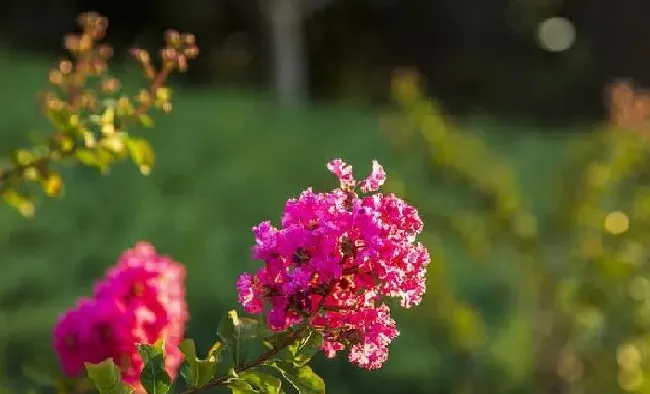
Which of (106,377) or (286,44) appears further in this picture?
(286,44)

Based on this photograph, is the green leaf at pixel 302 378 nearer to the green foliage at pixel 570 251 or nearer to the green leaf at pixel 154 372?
the green leaf at pixel 154 372

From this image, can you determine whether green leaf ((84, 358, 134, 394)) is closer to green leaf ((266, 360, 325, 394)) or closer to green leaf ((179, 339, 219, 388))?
green leaf ((179, 339, 219, 388))

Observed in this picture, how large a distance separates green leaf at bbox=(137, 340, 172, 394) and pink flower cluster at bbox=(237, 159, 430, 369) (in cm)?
13

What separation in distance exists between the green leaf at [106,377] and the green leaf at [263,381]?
15 cm

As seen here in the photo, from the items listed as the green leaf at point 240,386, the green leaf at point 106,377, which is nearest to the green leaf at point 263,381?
the green leaf at point 240,386

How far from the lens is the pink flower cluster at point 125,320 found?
2029mm

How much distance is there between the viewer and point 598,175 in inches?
163

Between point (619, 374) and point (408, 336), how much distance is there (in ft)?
4.53

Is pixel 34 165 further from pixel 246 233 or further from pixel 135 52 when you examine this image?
pixel 246 233

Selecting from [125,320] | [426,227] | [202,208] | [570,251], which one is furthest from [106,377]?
[202,208]

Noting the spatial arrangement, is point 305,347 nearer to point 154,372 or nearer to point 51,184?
point 154,372

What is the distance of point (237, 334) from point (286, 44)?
44.2 feet

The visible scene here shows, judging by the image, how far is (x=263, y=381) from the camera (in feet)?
4.64

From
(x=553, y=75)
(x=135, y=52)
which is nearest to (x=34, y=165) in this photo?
(x=135, y=52)
